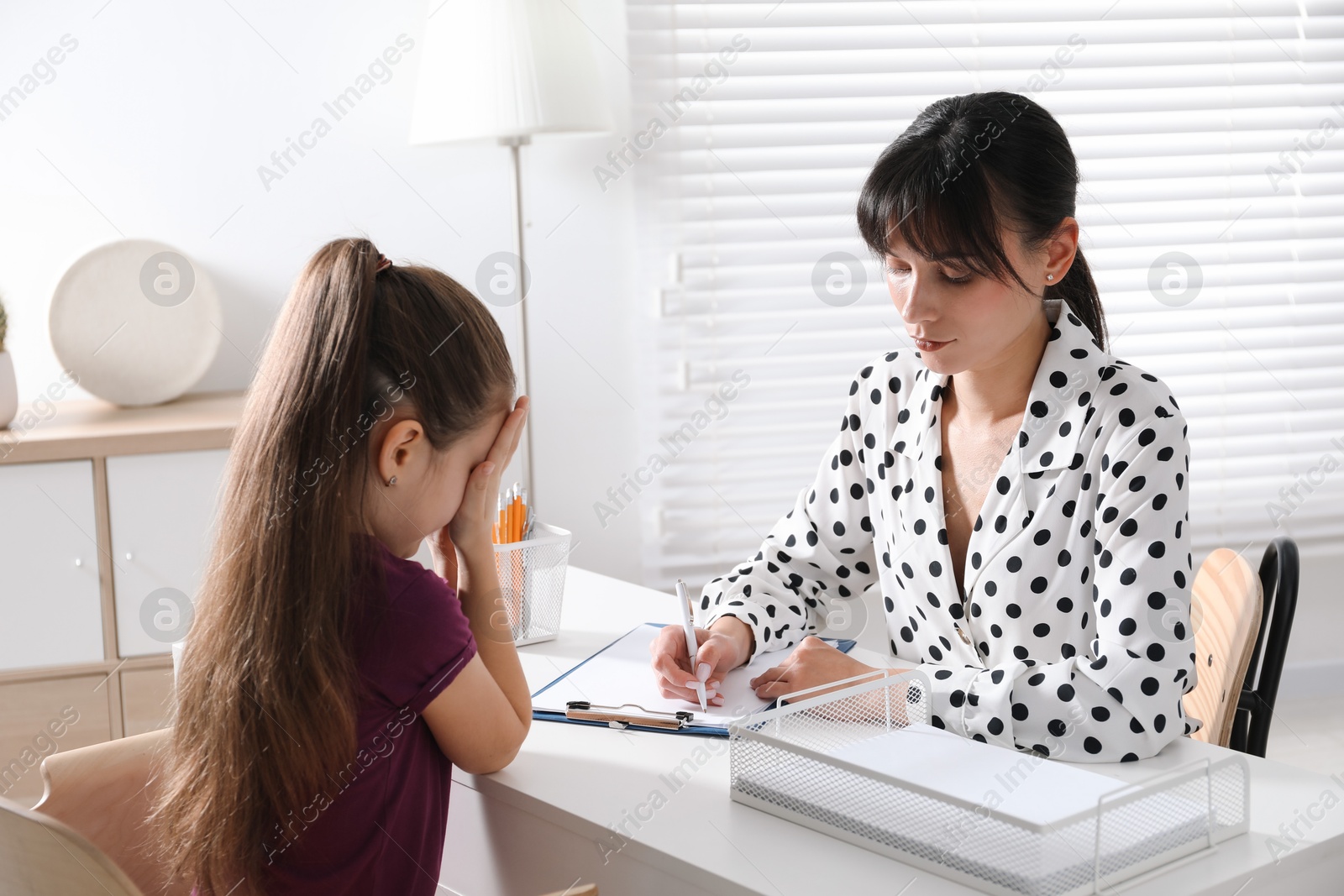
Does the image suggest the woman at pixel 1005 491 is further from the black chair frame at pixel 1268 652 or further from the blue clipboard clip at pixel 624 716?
the black chair frame at pixel 1268 652

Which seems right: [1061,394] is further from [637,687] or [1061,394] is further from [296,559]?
[296,559]

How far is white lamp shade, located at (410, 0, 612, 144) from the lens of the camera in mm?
2285

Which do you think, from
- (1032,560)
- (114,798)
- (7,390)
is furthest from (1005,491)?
(7,390)

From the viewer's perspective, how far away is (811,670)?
126cm

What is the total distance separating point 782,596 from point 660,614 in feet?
0.63

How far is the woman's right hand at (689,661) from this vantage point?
128cm

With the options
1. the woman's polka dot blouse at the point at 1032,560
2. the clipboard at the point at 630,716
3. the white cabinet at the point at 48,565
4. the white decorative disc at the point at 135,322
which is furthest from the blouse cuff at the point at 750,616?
the white decorative disc at the point at 135,322

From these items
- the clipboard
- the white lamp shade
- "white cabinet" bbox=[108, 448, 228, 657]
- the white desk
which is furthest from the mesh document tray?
the white lamp shade

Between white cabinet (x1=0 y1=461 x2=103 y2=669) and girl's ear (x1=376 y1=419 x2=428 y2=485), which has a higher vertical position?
girl's ear (x1=376 y1=419 x2=428 y2=485)

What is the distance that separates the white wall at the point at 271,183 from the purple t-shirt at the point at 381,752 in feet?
5.24

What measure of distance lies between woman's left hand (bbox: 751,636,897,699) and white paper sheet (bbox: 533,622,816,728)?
21 millimetres

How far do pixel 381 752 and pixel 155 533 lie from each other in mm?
1300

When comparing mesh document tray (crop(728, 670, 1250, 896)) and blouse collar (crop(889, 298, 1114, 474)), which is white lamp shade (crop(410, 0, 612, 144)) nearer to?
blouse collar (crop(889, 298, 1114, 474))

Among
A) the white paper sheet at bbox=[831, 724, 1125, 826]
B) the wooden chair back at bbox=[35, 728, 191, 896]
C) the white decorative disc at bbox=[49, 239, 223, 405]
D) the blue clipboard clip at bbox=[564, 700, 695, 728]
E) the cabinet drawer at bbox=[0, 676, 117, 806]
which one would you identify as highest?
the white decorative disc at bbox=[49, 239, 223, 405]
